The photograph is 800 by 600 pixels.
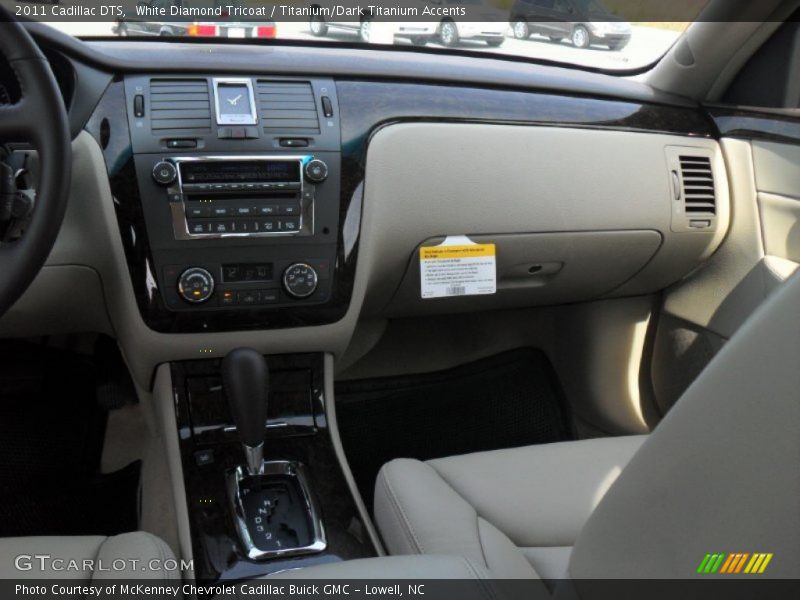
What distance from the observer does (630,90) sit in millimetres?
2020

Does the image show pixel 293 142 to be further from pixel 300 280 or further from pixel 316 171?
pixel 300 280

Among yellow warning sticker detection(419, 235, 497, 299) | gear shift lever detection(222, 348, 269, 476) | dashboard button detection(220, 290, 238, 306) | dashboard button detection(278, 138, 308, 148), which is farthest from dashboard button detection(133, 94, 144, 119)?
yellow warning sticker detection(419, 235, 497, 299)

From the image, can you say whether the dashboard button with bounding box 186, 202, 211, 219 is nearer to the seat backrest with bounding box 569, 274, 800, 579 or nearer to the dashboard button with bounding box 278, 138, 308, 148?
the dashboard button with bounding box 278, 138, 308, 148

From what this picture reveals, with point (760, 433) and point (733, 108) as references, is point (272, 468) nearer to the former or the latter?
point (760, 433)

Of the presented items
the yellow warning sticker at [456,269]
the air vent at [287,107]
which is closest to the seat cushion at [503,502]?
the yellow warning sticker at [456,269]

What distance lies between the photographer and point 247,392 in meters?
1.54

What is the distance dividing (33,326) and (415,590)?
1.11 m

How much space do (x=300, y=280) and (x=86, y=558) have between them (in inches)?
27.3

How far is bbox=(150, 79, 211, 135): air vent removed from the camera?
1585mm

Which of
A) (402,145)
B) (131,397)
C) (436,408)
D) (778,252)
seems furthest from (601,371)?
(131,397)

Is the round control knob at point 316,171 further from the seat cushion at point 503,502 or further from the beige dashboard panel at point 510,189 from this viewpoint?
the seat cushion at point 503,502

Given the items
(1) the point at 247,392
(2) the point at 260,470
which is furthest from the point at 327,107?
(2) the point at 260,470

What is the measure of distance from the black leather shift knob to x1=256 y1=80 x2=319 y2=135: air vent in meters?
0.43

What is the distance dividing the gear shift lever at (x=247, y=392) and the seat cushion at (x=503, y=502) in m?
0.26
